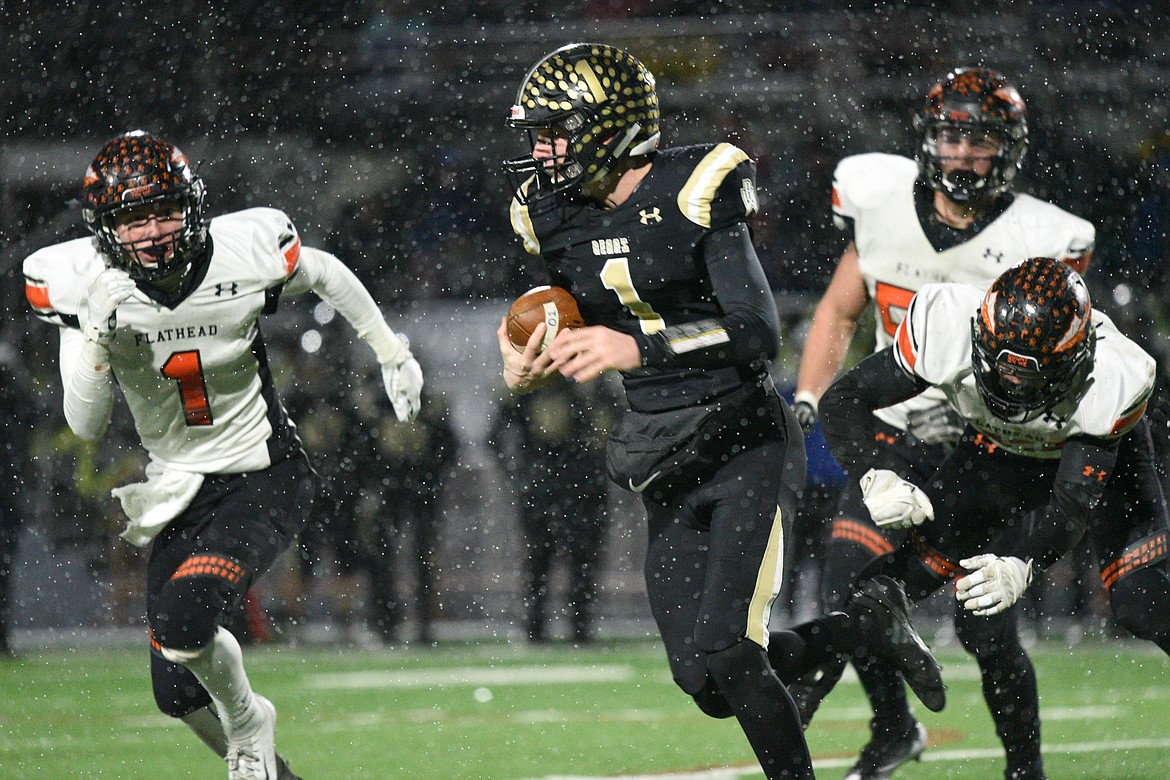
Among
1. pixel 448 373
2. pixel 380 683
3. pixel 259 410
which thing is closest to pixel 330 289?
pixel 259 410

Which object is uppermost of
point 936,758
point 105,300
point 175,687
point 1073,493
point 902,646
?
point 105,300

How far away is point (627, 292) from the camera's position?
9.52 ft

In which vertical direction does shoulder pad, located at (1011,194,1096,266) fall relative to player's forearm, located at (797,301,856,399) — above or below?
above

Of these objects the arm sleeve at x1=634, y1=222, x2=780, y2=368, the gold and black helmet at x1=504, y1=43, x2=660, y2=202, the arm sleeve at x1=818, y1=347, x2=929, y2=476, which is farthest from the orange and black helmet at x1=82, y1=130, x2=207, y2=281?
the arm sleeve at x1=818, y1=347, x2=929, y2=476

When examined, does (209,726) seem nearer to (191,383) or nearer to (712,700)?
(191,383)

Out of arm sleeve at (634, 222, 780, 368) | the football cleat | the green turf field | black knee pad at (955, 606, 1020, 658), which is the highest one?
arm sleeve at (634, 222, 780, 368)

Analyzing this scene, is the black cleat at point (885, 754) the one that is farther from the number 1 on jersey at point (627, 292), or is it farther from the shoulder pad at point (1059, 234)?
the number 1 on jersey at point (627, 292)

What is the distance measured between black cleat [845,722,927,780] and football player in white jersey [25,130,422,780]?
150 cm

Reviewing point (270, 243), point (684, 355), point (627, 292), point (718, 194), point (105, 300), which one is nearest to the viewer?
point (684, 355)

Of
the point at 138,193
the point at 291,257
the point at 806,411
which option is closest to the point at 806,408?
the point at 806,411

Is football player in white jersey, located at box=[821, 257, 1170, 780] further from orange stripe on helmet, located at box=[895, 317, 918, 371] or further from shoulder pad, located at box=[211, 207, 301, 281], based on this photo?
shoulder pad, located at box=[211, 207, 301, 281]

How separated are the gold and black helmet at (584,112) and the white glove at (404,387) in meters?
0.90

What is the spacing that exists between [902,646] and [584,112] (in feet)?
4.44

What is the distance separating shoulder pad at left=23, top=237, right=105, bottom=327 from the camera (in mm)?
3361
